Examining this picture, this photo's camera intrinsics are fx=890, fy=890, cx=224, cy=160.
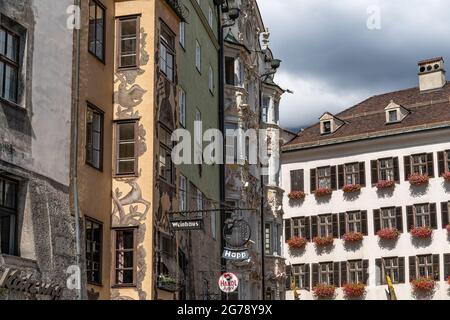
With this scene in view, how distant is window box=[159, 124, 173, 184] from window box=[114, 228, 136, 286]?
2.02 m

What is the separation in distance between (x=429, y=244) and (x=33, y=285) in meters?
32.3

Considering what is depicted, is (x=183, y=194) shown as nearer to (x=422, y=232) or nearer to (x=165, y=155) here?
(x=165, y=155)

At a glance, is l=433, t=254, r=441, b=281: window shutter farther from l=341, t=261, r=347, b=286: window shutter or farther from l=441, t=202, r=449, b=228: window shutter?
l=341, t=261, r=347, b=286: window shutter

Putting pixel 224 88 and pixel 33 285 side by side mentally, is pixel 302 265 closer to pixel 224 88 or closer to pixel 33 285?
pixel 224 88

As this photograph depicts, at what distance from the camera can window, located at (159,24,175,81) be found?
979 inches

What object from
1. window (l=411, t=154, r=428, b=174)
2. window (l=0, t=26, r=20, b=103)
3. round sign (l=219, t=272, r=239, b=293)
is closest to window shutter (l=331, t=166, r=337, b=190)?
window (l=411, t=154, r=428, b=174)

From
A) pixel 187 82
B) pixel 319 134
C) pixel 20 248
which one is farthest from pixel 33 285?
pixel 319 134

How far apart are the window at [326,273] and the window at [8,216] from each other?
3343 centimetres

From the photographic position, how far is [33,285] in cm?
1780

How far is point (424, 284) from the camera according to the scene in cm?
4578

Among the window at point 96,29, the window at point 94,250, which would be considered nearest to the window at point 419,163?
the window at point 96,29

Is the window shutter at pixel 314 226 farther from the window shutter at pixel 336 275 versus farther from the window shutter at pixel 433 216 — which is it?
the window shutter at pixel 433 216

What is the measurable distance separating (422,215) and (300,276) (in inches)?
315

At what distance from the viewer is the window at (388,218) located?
48.1m
